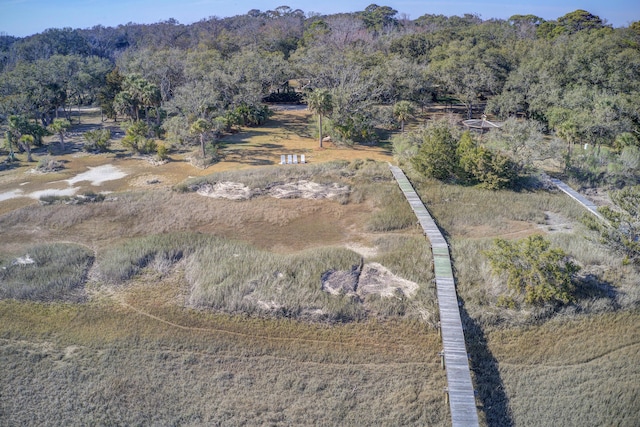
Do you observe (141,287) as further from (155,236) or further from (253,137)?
(253,137)

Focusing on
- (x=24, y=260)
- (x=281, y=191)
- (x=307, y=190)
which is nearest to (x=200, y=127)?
(x=281, y=191)

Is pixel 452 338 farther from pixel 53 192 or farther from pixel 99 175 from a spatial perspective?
pixel 99 175

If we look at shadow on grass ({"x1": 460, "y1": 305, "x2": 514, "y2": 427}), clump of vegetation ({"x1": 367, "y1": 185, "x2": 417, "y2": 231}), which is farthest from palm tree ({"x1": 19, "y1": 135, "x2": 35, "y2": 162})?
shadow on grass ({"x1": 460, "y1": 305, "x2": 514, "y2": 427})

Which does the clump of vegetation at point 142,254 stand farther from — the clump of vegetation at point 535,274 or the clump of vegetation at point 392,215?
the clump of vegetation at point 535,274

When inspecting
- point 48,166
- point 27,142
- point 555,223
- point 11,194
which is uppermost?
point 27,142

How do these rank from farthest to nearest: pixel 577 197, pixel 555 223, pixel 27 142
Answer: pixel 27 142
pixel 577 197
pixel 555 223

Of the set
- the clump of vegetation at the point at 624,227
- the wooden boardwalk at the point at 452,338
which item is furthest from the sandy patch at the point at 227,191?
the clump of vegetation at the point at 624,227

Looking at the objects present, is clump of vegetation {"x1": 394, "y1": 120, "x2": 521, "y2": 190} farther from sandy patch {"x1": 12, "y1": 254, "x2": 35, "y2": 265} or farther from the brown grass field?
sandy patch {"x1": 12, "y1": 254, "x2": 35, "y2": 265}
